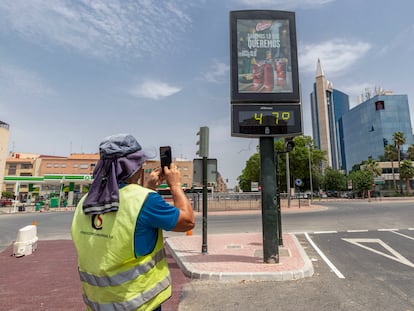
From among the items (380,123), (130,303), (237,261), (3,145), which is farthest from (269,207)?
(380,123)

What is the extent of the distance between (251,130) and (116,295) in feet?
17.3

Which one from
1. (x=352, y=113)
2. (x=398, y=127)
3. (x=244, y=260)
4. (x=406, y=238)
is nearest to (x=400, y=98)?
(x=398, y=127)

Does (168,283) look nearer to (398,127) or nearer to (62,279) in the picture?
(62,279)

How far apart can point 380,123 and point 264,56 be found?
98.3 m

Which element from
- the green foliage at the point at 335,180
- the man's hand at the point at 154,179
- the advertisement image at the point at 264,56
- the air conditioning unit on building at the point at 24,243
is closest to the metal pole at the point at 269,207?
the advertisement image at the point at 264,56

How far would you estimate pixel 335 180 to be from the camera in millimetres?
64750

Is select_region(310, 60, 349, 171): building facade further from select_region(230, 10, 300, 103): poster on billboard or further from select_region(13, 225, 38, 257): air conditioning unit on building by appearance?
select_region(13, 225, 38, 257): air conditioning unit on building

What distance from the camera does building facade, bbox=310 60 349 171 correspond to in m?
143

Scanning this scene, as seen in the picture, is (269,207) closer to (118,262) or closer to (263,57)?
(263,57)

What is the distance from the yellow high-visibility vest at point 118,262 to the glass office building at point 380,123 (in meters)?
101

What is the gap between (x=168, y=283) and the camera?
1798 millimetres

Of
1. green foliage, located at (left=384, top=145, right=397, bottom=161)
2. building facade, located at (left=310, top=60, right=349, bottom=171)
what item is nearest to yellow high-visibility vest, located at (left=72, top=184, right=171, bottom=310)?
green foliage, located at (left=384, top=145, right=397, bottom=161)

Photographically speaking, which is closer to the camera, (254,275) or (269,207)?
(254,275)

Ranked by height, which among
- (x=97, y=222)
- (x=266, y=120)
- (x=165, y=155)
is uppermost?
(x=266, y=120)
